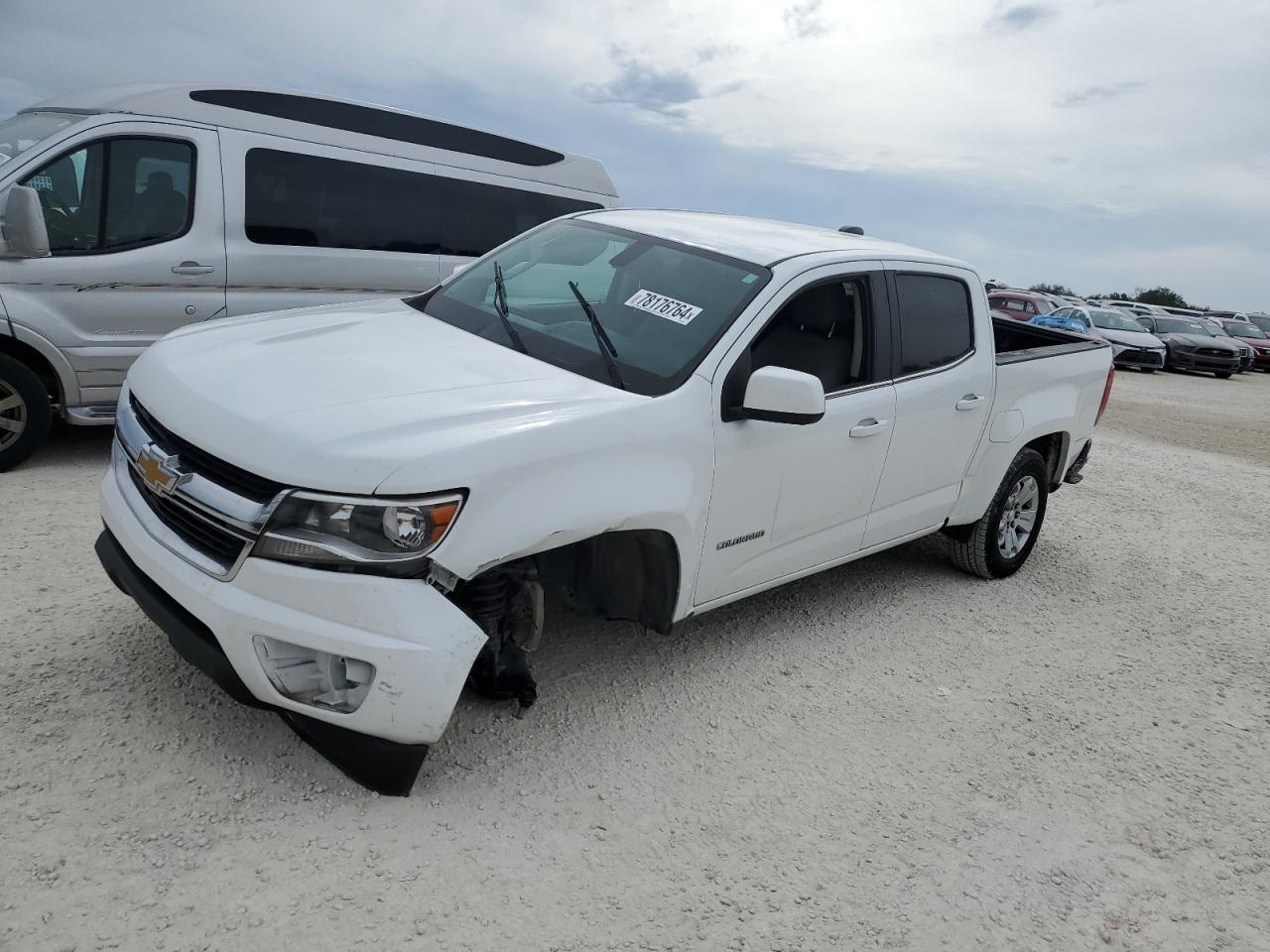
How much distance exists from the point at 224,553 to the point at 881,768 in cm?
229

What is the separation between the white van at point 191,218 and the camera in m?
5.54

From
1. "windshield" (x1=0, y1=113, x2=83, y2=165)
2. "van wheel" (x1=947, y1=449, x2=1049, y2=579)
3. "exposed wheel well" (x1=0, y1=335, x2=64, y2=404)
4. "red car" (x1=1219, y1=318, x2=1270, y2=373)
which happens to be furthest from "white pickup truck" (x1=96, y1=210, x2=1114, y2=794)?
"red car" (x1=1219, y1=318, x2=1270, y2=373)

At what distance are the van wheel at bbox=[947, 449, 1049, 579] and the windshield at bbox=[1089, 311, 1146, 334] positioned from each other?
63.8 feet

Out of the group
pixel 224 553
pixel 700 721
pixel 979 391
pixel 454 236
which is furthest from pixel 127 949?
pixel 454 236

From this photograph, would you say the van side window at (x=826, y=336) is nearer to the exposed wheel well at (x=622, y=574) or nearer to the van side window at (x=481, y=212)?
the exposed wheel well at (x=622, y=574)

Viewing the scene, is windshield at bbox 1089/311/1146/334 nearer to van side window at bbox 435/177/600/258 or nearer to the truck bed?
the truck bed

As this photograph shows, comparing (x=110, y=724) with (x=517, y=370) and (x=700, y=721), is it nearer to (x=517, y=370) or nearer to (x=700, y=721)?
(x=517, y=370)

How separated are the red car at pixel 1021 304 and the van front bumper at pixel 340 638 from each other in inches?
851

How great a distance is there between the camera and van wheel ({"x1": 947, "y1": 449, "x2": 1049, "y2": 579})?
207 inches

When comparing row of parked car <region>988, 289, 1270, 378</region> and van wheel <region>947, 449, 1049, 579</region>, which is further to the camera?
row of parked car <region>988, 289, 1270, 378</region>

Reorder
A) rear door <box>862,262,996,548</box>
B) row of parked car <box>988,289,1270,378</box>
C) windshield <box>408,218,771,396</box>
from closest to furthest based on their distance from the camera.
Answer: windshield <box>408,218,771,396</box> < rear door <box>862,262,996,548</box> < row of parked car <box>988,289,1270,378</box>

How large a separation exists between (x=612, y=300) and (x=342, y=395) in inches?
50.1

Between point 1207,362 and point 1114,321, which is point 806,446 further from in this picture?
point 1207,362

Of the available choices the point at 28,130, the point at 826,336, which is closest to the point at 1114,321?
the point at 826,336
